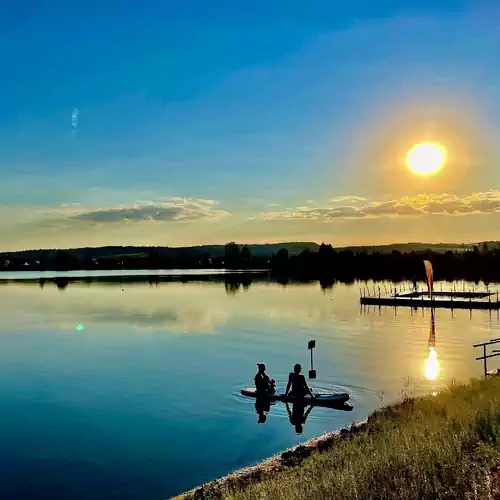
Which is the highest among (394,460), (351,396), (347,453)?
(394,460)

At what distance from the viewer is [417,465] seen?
33.2 feet

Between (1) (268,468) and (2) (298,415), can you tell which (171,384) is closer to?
(2) (298,415)

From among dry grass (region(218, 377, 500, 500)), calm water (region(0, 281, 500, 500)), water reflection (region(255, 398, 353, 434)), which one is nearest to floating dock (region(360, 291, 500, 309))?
calm water (region(0, 281, 500, 500))

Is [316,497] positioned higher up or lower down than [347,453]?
higher up

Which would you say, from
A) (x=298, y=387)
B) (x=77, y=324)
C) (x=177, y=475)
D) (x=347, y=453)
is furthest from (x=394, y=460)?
(x=77, y=324)

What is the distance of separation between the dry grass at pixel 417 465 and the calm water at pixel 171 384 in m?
6.67

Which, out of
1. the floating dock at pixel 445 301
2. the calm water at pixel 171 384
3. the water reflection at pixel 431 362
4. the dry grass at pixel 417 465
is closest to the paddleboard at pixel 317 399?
the calm water at pixel 171 384

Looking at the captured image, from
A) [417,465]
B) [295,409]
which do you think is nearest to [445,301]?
[295,409]

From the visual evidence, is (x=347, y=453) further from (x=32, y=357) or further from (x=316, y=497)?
(x=32, y=357)

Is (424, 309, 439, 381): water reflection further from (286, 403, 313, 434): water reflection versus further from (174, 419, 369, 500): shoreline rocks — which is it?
(174, 419, 369, 500): shoreline rocks

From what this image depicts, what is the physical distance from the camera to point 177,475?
1931 cm

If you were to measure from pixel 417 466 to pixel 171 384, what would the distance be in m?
24.4

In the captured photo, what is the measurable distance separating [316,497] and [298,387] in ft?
57.0

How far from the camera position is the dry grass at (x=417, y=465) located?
9.01 m
